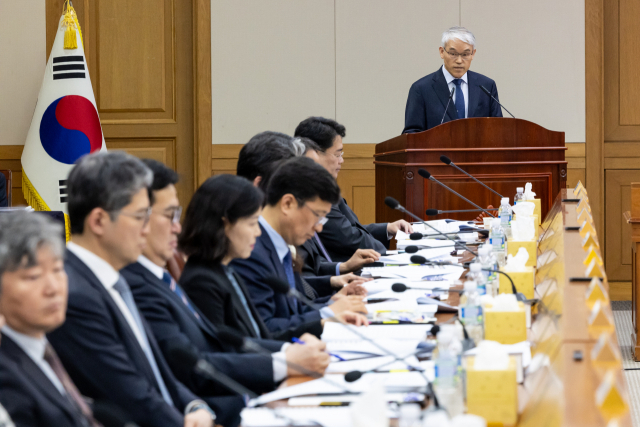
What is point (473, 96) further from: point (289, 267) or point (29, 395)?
point (29, 395)

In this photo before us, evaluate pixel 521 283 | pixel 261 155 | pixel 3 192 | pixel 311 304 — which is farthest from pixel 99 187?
pixel 3 192

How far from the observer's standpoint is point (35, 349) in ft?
4.09

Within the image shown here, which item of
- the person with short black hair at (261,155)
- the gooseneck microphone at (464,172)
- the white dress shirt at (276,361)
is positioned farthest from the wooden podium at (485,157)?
the white dress shirt at (276,361)

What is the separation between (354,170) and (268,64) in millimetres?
1141

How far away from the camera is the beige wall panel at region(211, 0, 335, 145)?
257 inches

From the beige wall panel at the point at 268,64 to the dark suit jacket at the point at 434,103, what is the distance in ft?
4.90

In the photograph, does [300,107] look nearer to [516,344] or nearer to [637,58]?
[637,58]

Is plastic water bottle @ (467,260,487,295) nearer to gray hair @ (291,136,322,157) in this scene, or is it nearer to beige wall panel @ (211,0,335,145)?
gray hair @ (291,136,322,157)

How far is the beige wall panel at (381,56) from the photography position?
21.3ft

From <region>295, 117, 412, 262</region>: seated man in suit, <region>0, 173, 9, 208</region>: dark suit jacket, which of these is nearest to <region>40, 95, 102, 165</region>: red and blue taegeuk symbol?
<region>0, 173, 9, 208</region>: dark suit jacket

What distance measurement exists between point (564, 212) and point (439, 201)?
3.24 feet

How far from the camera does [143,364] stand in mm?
1601

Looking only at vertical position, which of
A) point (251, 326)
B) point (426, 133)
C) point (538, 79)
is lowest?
point (251, 326)

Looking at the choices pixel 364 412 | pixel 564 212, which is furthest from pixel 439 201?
pixel 364 412
